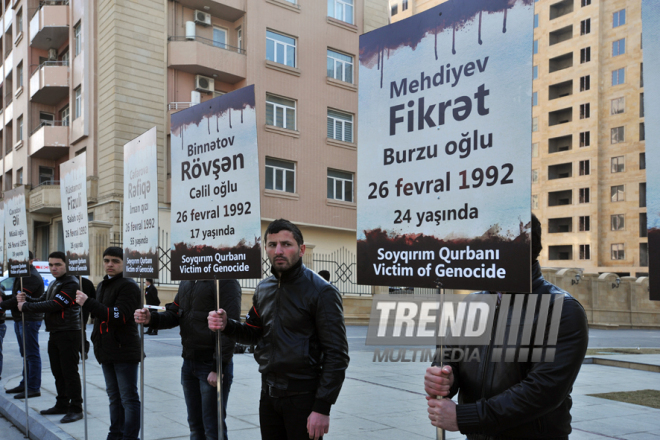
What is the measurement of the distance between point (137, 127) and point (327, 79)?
8.90m

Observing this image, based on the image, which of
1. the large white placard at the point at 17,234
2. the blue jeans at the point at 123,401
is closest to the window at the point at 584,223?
the large white placard at the point at 17,234

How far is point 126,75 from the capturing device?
80.7 feet

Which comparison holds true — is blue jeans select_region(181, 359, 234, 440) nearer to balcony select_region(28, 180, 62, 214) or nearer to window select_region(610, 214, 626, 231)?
balcony select_region(28, 180, 62, 214)

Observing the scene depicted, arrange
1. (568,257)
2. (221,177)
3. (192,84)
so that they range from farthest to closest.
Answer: (568,257) → (192,84) → (221,177)

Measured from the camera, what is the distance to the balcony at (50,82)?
93.4 ft

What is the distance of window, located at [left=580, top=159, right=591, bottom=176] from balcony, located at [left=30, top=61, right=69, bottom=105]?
44367mm

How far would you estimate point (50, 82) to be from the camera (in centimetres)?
2847

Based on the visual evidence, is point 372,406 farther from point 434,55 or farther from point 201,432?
point 434,55

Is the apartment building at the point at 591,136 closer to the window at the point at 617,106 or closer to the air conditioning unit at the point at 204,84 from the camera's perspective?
the window at the point at 617,106

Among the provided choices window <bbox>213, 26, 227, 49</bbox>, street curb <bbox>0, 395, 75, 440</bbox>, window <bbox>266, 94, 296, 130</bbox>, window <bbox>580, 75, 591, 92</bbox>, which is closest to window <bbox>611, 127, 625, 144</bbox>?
window <bbox>580, 75, 591, 92</bbox>

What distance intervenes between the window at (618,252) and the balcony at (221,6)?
134ft

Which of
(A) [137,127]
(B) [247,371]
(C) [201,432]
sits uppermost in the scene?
(A) [137,127]

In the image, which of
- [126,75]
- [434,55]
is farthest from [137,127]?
[434,55]

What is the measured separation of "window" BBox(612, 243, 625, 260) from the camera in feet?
173
